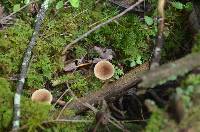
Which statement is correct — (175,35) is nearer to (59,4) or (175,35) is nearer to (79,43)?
(79,43)

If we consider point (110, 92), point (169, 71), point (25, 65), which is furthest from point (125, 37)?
point (169, 71)

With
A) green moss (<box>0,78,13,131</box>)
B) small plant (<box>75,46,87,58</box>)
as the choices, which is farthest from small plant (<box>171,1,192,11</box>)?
green moss (<box>0,78,13,131</box>)

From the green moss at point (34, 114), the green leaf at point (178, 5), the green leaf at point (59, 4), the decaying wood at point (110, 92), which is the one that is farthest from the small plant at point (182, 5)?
the green moss at point (34, 114)

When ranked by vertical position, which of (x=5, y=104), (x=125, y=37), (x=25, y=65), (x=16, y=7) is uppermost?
(x=16, y=7)

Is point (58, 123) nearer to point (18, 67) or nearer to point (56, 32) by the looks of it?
point (18, 67)

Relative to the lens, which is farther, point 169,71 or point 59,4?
point 59,4

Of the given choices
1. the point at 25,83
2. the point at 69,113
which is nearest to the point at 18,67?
the point at 25,83
